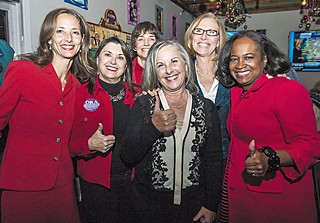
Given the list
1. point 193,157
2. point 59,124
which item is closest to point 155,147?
point 193,157

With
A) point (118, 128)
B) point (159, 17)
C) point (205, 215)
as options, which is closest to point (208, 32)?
point (118, 128)

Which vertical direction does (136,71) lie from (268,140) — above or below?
above

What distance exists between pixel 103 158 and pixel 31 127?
54 centimetres

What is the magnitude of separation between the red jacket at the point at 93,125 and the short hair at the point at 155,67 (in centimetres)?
33

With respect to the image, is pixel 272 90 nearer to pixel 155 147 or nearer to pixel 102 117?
pixel 155 147

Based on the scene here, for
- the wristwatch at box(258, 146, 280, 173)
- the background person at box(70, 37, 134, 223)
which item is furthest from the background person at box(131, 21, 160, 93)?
the wristwatch at box(258, 146, 280, 173)

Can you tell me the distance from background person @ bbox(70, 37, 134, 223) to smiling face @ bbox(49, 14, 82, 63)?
26 centimetres

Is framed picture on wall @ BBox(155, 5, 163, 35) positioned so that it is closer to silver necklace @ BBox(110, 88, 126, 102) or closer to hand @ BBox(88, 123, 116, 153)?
silver necklace @ BBox(110, 88, 126, 102)

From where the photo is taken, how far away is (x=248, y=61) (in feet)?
4.93

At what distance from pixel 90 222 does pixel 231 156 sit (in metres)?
1.11

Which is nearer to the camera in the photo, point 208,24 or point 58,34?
point 58,34

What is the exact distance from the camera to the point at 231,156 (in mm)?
1568

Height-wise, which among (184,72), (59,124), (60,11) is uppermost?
(60,11)

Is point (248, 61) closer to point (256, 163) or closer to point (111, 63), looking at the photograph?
point (256, 163)
